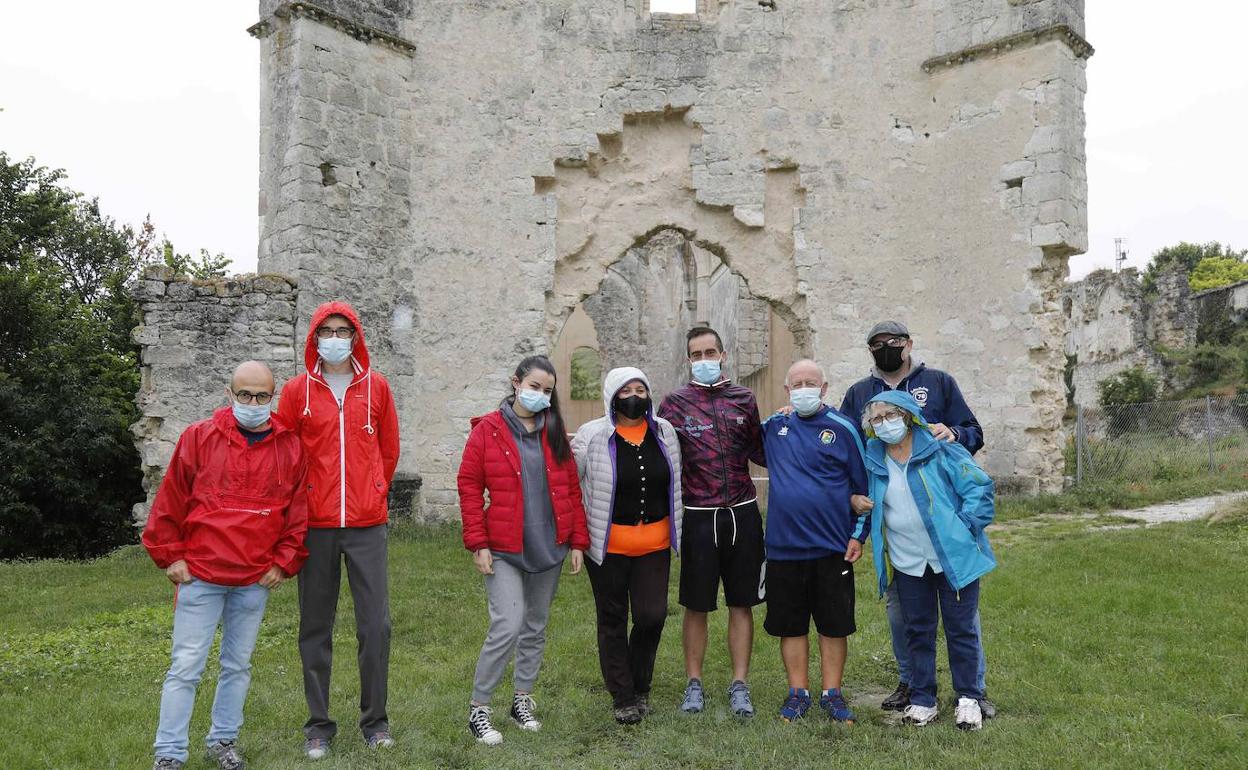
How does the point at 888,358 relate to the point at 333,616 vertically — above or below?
above

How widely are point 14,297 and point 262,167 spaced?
6.29 metres

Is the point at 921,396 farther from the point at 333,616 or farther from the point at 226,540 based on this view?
the point at 226,540

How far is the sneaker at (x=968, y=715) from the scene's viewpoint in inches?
170

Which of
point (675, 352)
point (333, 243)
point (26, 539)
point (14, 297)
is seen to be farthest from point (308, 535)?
point (675, 352)

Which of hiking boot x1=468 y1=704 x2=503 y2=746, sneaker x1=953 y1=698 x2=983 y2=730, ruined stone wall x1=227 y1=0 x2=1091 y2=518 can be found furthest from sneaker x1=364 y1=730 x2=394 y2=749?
ruined stone wall x1=227 y1=0 x2=1091 y2=518

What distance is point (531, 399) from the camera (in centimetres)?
466

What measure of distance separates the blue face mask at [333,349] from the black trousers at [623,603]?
5.21 ft

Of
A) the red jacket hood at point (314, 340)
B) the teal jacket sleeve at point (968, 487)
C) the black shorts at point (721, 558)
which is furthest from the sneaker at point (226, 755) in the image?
the teal jacket sleeve at point (968, 487)

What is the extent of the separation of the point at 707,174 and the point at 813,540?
27.1 feet

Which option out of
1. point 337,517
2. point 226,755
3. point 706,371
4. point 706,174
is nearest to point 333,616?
point 337,517

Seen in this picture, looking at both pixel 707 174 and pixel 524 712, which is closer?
pixel 524 712

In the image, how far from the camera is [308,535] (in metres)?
4.28

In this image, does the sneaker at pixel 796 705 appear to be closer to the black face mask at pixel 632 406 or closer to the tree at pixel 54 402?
the black face mask at pixel 632 406

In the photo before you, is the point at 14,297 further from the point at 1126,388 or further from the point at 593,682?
the point at 1126,388
